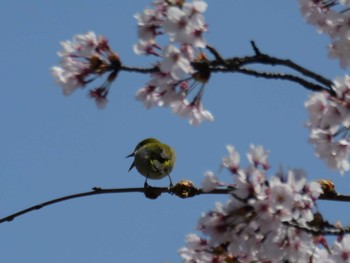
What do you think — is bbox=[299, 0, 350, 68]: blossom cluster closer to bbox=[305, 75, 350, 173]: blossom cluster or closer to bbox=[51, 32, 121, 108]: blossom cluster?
bbox=[305, 75, 350, 173]: blossom cluster

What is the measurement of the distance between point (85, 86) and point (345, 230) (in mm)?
1978

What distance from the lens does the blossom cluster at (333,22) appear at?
5.72 meters

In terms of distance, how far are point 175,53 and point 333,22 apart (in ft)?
4.68

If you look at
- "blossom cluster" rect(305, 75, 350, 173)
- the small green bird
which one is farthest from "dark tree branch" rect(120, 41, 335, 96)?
the small green bird

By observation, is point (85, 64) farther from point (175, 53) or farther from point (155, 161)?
point (155, 161)

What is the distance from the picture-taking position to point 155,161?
1219 cm

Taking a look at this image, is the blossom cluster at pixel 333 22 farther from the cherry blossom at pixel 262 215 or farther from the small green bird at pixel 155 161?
the small green bird at pixel 155 161

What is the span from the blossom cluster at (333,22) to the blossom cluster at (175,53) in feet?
3.31

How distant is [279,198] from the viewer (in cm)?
475

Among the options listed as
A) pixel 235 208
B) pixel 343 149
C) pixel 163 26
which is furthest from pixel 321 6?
pixel 235 208

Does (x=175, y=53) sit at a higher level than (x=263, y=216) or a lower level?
higher

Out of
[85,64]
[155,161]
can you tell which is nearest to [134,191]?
[85,64]

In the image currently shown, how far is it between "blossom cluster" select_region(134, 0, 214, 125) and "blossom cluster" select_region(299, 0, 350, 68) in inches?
39.8

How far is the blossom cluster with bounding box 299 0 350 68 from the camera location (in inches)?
225
